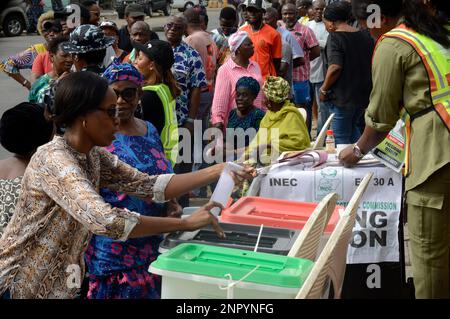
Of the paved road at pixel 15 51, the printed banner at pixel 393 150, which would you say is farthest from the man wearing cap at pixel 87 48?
the paved road at pixel 15 51

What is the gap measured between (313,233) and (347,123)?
167 inches

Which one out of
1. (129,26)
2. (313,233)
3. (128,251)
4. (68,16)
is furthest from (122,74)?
(129,26)

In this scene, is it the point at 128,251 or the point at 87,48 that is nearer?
the point at 128,251

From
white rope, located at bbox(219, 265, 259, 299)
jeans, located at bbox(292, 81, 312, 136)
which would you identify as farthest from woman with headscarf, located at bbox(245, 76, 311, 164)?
jeans, located at bbox(292, 81, 312, 136)

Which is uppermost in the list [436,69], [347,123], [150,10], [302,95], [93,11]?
[436,69]

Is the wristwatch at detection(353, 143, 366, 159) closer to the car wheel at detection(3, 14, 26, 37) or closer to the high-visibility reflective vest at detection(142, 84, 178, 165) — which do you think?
the high-visibility reflective vest at detection(142, 84, 178, 165)

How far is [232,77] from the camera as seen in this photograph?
679 cm

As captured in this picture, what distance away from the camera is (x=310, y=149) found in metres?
5.27

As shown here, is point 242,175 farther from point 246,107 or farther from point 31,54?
point 31,54

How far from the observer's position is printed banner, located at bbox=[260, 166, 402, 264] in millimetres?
4906

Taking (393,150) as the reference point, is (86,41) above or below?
above

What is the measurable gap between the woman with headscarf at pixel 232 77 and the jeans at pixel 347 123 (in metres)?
0.82
